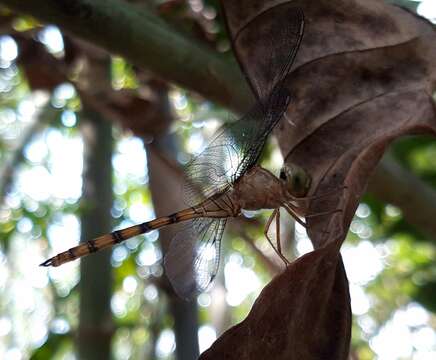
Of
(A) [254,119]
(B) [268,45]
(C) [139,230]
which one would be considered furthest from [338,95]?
(C) [139,230]

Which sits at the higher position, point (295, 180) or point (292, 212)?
point (295, 180)

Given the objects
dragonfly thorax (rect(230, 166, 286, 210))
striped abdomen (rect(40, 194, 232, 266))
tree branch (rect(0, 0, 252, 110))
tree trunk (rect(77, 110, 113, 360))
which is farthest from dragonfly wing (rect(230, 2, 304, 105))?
tree trunk (rect(77, 110, 113, 360))

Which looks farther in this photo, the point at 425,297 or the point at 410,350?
the point at 410,350

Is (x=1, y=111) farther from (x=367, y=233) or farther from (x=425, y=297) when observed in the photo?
(x=425, y=297)

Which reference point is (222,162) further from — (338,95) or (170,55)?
(338,95)

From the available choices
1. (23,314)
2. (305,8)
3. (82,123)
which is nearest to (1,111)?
(23,314)

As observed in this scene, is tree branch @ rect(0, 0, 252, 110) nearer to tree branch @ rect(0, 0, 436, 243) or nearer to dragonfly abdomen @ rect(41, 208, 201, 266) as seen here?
tree branch @ rect(0, 0, 436, 243)
